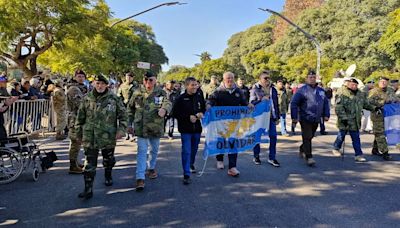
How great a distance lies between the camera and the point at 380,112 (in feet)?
26.3

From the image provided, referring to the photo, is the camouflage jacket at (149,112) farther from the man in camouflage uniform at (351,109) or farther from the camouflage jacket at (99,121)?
the man in camouflage uniform at (351,109)

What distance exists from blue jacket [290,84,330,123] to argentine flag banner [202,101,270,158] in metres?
0.57

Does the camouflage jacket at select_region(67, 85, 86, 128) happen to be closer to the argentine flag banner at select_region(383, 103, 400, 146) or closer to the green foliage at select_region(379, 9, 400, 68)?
the argentine flag banner at select_region(383, 103, 400, 146)

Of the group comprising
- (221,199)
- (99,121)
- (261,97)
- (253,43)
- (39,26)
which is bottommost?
(221,199)

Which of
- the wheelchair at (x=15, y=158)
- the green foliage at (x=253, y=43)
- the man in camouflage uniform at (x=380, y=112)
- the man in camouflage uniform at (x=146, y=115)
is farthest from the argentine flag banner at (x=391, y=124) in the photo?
the green foliage at (x=253, y=43)

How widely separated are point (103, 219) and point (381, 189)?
4.17 m

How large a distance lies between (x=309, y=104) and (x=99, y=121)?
13.3 feet

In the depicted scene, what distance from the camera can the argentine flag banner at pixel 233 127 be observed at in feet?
21.4

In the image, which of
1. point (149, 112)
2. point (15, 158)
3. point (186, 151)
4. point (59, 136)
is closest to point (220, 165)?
point (186, 151)

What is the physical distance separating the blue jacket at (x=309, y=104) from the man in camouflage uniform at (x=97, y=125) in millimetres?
3614

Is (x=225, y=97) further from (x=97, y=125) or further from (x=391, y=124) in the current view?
(x=391, y=124)

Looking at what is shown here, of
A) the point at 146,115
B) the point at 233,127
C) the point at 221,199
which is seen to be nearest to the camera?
the point at 221,199

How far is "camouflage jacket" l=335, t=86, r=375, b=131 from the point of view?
733 cm

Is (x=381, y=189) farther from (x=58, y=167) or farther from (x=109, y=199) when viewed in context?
(x=58, y=167)
